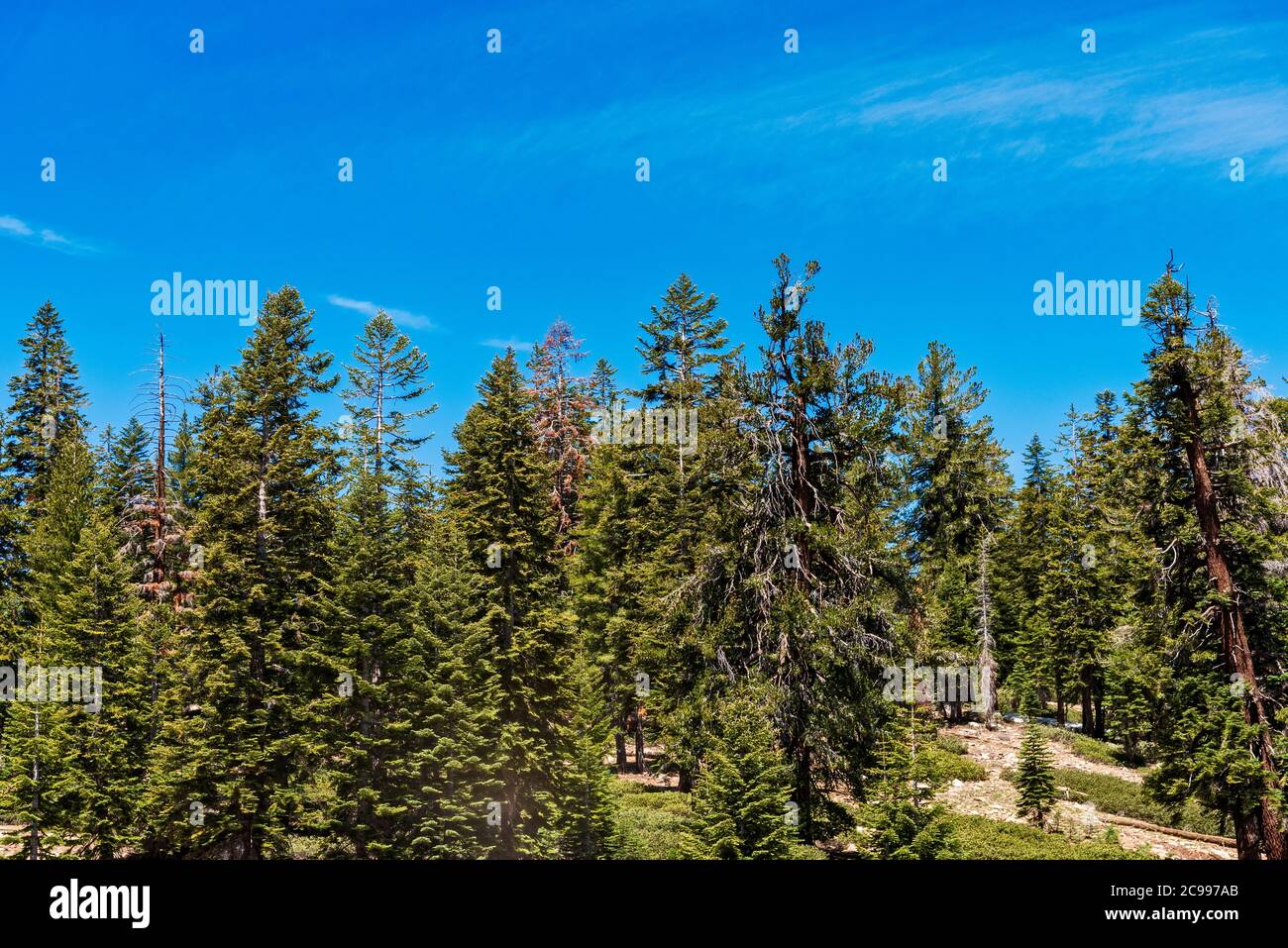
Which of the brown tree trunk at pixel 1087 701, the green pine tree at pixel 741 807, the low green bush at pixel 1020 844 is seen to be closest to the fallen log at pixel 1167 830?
the low green bush at pixel 1020 844

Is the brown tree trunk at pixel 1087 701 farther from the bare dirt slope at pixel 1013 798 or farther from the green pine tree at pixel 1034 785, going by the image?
the green pine tree at pixel 1034 785

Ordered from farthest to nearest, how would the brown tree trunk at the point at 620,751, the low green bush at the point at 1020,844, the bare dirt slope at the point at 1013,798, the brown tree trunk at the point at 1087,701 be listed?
the brown tree trunk at the point at 1087,701, the brown tree trunk at the point at 620,751, the bare dirt slope at the point at 1013,798, the low green bush at the point at 1020,844

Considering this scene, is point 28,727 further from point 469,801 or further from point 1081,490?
point 1081,490

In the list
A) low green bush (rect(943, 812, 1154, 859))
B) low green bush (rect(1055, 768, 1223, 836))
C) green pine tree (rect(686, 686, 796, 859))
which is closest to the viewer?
green pine tree (rect(686, 686, 796, 859))

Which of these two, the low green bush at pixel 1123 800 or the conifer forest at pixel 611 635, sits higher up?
the conifer forest at pixel 611 635

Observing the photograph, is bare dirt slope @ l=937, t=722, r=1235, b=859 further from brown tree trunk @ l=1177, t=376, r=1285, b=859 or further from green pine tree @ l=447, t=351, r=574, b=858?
green pine tree @ l=447, t=351, r=574, b=858

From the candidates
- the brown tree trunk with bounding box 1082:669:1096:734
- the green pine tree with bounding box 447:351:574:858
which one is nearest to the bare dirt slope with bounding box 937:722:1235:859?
the brown tree trunk with bounding box 1082:669:1096:734

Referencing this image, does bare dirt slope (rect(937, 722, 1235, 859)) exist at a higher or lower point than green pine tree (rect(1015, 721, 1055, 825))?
lower

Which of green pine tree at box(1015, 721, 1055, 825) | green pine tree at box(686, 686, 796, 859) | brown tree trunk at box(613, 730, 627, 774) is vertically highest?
green pine tree at box(686, 686, 796, 859)

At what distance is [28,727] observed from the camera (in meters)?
29.6

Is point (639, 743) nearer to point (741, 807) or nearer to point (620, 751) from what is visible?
point (620, 751)

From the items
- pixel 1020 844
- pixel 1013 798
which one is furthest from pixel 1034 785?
pixel 1020 844
